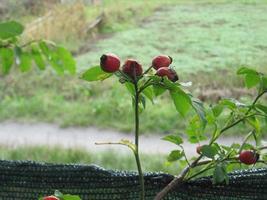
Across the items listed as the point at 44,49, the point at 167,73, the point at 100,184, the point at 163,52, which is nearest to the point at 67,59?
the point at 44,49

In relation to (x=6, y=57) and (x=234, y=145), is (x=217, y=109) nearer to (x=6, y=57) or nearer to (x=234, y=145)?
(x=234, y=145)

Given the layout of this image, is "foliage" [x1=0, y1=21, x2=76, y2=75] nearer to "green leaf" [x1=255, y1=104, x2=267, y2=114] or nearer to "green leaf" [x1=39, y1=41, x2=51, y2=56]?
"green leaf" [x1=39, y1=41, x2=51, y2=56]

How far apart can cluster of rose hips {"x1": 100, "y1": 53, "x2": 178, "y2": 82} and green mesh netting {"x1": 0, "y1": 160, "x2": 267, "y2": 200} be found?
0.15 m

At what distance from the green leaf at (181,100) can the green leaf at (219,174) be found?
0.07 m

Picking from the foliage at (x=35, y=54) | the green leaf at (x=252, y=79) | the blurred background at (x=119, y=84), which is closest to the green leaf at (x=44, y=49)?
the foliage at (x=35, y=54)

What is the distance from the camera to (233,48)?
2.31 meters

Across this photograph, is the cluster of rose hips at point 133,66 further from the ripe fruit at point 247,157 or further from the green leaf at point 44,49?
the green leaf at point 44,49

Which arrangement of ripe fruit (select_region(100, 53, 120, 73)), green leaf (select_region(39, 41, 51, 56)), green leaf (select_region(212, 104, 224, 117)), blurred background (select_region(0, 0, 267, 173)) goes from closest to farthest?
ripe fruit (select_region(100, 53, 120, 73)) < green leaf (select_region(212, 104, 224, 117)) < green leaf (select_region(39, 41, 51, 56)) < blurred background (select_region(0, 0, 267, 173))

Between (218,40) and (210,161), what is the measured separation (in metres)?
2.14

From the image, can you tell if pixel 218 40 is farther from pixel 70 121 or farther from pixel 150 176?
pixel 150 176

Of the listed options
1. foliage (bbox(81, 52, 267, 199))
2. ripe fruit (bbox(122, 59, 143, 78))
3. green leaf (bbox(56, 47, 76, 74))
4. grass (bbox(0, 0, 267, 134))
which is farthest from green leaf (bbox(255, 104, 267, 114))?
grass (bbox(0, 0, 267, 134))

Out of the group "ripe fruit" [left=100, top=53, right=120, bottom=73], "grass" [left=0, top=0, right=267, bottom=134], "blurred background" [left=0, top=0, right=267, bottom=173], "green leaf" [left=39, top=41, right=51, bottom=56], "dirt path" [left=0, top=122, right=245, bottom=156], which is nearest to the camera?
"ripe fruit" [left=100, top=53, right=120, bottom=73]

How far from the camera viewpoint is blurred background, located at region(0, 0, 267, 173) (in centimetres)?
168

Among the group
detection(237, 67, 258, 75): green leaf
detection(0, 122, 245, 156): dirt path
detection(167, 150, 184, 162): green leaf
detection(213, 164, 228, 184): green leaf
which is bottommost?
detection(0, 122, 245, 156): dirt path
